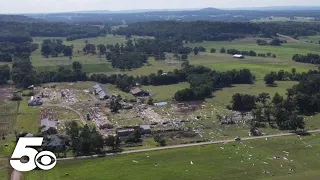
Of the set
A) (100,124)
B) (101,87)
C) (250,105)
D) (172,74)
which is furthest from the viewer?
(172,74)

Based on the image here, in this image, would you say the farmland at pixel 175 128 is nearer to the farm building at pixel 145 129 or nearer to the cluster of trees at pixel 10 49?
the farm building at pixel 145 129

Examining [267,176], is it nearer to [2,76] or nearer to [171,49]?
[2,76]

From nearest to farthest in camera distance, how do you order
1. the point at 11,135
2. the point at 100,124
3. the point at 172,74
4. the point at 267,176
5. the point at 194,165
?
the point at 267,176 < the point at 194,165 < the point at 11,135 < the point at 100,124 < the point at 172,74

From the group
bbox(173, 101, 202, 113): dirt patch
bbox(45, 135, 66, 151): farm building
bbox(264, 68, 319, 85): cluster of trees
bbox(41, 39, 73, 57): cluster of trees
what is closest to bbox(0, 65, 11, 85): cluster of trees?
bbox(41, 39, 73, 57): cluster of trees

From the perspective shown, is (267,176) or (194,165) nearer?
(267,176)

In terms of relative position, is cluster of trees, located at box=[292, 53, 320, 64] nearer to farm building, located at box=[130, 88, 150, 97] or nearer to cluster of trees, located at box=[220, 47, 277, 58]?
cluster of trees, located at box=[220, 47, 277, 58]

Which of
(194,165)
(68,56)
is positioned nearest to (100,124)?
(194,165)
